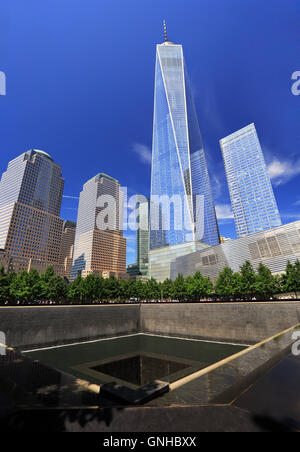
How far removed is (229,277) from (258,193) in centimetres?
12117

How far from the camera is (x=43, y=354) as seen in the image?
77.3ft

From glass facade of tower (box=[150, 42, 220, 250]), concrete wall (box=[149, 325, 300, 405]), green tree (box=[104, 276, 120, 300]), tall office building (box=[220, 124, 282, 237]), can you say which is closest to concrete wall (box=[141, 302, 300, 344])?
concrete wall (box=[149, 325, 300, 405])

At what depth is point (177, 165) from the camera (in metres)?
144

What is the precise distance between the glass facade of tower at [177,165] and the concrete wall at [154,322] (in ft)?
302

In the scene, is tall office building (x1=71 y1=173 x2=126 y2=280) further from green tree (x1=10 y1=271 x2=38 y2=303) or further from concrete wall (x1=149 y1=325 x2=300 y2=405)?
concrete wall (x1=149 y1=325 x2=300 y2=405)

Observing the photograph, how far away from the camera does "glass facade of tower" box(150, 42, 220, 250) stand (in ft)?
445

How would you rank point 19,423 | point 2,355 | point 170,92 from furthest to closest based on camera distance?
point 170,92, point 2,355, point 19,423

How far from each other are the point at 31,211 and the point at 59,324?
152m

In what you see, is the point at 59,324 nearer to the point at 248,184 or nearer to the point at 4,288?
the point at 4,288

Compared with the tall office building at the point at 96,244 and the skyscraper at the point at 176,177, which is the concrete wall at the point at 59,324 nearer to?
the skyscraper at the point at 176,177

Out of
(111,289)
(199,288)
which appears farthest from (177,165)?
(111,289)

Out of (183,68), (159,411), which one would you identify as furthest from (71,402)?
(183,68)

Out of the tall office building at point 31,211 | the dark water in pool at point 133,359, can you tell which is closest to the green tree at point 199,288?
the dark water in pool at point 133,359
